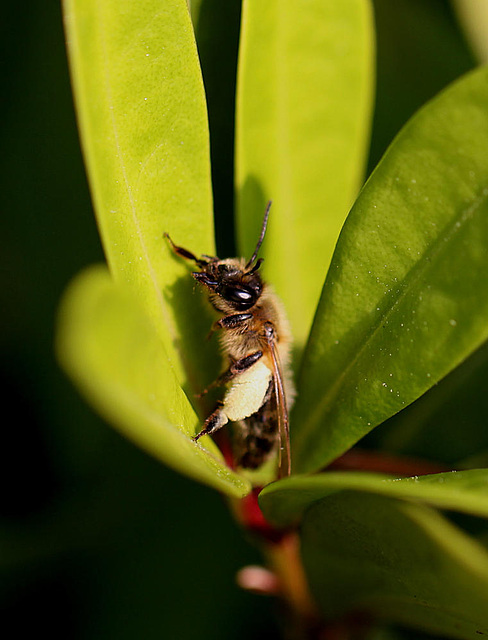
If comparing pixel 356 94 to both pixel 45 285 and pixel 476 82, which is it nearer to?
pixel 476 82

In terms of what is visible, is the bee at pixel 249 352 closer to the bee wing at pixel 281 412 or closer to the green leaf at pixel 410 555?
the bee wing at pixel 281 412

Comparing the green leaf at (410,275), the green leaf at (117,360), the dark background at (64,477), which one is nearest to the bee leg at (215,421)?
the green leaf at (410,275)

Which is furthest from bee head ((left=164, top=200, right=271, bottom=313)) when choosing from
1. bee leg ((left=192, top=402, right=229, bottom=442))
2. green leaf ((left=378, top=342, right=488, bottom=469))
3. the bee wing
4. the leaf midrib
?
green leaf ((left=378, top=342, right=488, bottom=469))

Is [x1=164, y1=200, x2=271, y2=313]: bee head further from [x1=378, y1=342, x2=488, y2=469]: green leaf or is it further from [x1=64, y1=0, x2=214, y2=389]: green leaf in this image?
[x1=378, y1=342, x2=488, y2=469]: green leaf

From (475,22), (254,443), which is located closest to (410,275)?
(254,443)

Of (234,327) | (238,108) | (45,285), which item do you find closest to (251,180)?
(238,108)
